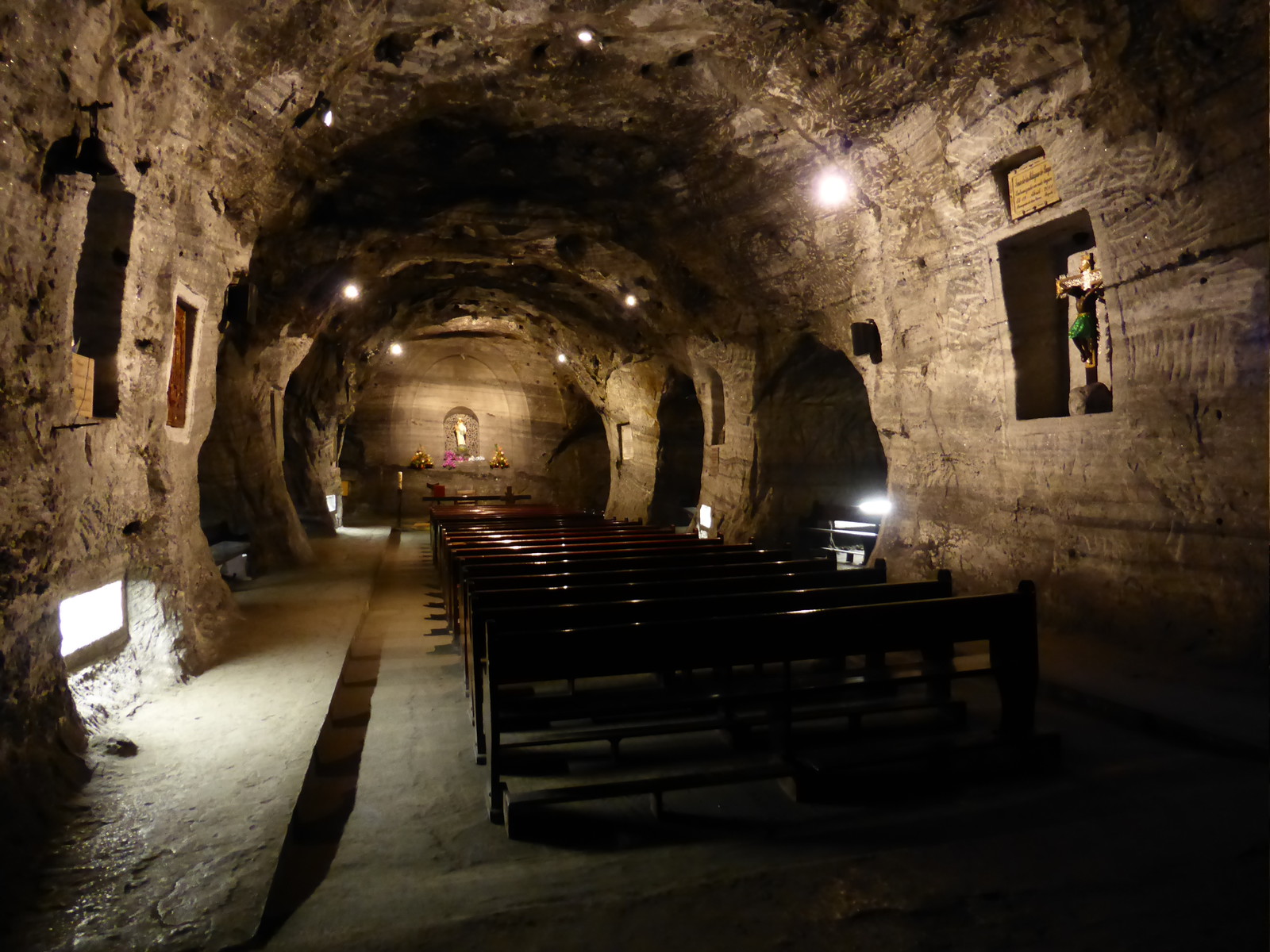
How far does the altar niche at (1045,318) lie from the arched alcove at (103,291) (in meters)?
6.42

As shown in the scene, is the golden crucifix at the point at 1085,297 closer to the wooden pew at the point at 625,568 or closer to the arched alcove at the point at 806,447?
the wooden pew at the point at 625,568

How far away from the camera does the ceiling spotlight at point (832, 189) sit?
761 centimetres

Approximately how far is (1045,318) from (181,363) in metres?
7.17

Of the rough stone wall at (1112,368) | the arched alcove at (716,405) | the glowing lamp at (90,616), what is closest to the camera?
the glowing lamp at (90,616)

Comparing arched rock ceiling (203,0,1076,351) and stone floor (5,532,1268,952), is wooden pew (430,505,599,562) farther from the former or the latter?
stone floor (5,532,1268,952)

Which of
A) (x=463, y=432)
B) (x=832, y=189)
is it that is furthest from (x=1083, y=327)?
(x=463, y=432)

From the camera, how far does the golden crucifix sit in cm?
616

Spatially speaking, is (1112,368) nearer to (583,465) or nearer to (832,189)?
(832,189)

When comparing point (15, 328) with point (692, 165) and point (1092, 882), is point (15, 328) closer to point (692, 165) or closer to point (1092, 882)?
point (1092, 882)

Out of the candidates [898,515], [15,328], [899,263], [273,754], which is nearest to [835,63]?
[899,263]

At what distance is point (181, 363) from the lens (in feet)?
21.2

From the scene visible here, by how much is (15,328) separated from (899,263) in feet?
22.1

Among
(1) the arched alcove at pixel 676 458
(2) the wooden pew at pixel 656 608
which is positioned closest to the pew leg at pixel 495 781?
(2) the wooden pew at pixel 656 608

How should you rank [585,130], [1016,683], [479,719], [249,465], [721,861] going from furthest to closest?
[249,465]
[585,130]
[479,719]
[1016,683]
[721,861]
